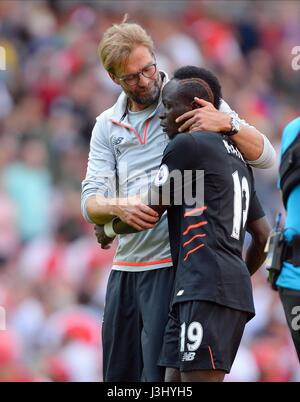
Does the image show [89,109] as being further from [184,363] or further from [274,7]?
[184,363]

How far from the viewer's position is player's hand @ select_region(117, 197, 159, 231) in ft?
16.8

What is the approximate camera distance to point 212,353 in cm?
486

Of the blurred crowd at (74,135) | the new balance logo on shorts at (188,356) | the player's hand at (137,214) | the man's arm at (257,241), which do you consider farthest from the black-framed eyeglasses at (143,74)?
the blurred crowd at (74,135)

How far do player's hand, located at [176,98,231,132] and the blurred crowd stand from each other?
2.76 metres

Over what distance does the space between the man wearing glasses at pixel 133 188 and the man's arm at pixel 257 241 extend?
384 millimetres

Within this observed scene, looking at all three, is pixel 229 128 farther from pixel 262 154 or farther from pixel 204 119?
pixel 262 154

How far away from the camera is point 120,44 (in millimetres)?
5547

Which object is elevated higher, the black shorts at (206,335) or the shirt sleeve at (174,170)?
the shirt sleeve at (174,170)

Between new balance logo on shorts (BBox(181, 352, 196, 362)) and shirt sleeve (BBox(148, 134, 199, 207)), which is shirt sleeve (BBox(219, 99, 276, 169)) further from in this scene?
new balance logo on shorts (BBox(181, 352, 196, 362))

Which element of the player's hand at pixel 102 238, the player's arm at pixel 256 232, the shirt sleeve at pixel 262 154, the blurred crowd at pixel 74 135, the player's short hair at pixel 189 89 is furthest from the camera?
the blurred crowd at pixel 74 135

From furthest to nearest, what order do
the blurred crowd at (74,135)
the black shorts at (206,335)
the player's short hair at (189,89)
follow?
the blurred crowd at (74,135), the player's short hair at (189,89), the black shorts at (206,335)

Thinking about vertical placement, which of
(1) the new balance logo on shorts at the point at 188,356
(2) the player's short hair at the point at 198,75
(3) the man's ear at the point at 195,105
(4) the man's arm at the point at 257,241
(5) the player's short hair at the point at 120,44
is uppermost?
(5) the player's short hair at the point at 120,44

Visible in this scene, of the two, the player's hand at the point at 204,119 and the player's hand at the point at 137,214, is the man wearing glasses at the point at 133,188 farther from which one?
the player's hand at the point at 204,119

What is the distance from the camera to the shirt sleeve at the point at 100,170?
224 inches
